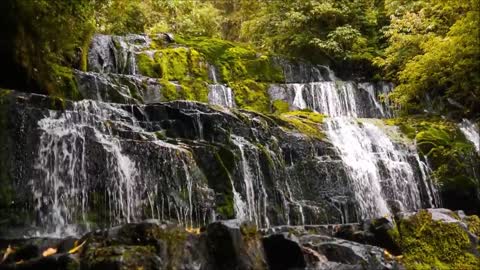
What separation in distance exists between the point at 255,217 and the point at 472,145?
681 centimetres

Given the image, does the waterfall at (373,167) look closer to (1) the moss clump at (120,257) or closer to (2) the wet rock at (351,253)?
(2) the wet rock at (351,253)

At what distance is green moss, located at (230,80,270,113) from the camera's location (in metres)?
16.2

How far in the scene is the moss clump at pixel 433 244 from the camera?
7387 millimetres

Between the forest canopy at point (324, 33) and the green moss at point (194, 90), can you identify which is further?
the green moss at point (194, 90)

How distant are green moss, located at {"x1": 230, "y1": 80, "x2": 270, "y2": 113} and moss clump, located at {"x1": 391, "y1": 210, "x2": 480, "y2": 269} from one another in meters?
8.81

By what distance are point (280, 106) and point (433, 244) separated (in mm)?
9260

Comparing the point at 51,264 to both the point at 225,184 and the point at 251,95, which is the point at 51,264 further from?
the point at 251,95

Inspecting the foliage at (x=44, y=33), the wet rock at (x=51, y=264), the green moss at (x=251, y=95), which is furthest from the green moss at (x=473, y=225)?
the green moss at (x=251, y=95)

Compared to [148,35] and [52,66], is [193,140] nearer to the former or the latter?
[52,66]

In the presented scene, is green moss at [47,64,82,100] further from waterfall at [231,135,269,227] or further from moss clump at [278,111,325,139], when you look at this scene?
moss clump at [278,111,325,139]

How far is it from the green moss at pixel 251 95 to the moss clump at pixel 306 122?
2.64 meters

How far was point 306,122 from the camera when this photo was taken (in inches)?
513

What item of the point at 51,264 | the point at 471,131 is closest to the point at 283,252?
the point at 51,264

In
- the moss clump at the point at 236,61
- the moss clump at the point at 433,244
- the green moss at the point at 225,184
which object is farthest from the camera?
the moss clump at the point at 236,61
